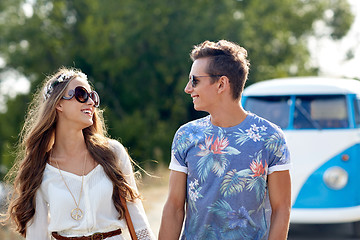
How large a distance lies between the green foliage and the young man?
2621cm

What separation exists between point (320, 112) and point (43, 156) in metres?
5.58

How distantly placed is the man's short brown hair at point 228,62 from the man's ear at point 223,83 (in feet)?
0.07

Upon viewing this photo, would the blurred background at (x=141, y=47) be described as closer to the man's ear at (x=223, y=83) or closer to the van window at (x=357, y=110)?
the van window at (x=357, y=110)

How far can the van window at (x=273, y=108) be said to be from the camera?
8.95m

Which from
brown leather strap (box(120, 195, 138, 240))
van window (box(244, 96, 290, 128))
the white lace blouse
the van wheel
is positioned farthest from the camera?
van window (box(244, 96, 290, 128))

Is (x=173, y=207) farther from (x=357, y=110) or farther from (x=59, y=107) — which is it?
(x=357, y=110)

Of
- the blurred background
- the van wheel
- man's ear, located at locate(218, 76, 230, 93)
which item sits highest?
the blurred background

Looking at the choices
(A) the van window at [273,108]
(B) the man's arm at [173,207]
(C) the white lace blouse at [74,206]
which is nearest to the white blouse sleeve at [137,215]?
(C) the white lace blouse at [74,206]

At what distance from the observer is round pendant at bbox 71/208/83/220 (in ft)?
13.1

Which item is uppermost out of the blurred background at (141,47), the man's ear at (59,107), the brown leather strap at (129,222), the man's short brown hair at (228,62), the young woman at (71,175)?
the blurred background at (141,47)

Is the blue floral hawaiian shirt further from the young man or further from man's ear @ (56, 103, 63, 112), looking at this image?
man's ear @ (56, 103, 63, 112)

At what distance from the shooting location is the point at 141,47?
34.6 meters

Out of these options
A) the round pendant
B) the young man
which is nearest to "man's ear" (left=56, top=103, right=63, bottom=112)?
the round pendant

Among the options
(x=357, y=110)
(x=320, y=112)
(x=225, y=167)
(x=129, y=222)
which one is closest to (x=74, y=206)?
(x=129, y=222)
